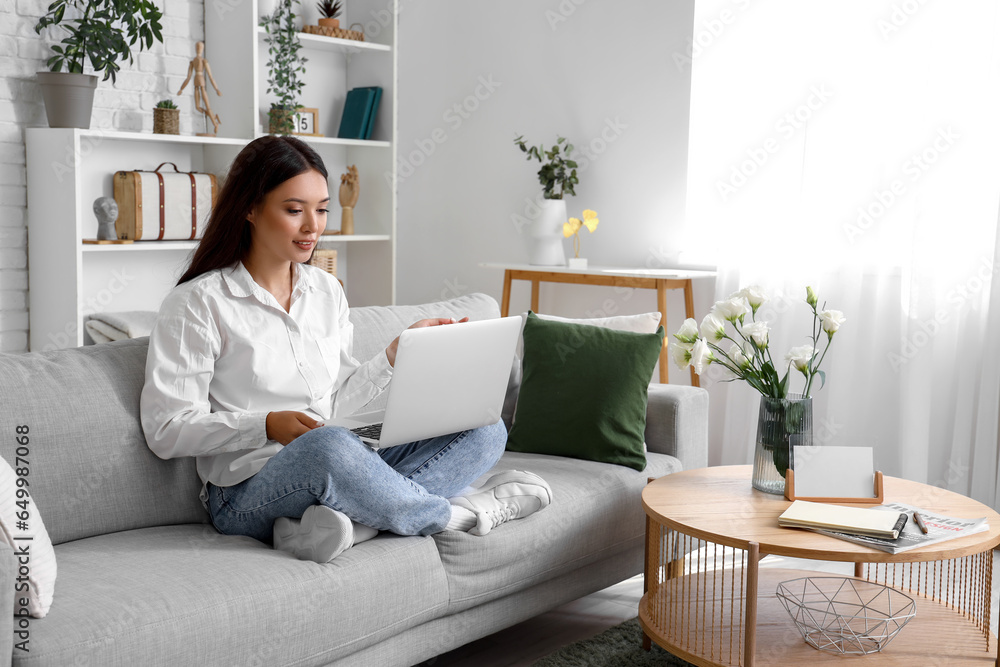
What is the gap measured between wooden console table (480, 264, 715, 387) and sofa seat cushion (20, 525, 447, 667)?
1.77 m

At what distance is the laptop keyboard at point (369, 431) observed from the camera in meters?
1.84

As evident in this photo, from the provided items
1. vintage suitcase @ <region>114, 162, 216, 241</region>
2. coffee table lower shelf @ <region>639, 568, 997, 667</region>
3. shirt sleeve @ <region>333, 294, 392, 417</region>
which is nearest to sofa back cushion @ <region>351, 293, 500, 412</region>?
shirt sleeve @ <region>333, 294, 392, 417</region>

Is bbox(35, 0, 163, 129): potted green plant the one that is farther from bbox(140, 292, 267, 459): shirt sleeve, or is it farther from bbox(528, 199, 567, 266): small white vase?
bbox(140, 292, 267, 459): shirt sleeve

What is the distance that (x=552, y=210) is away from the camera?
3828 mm

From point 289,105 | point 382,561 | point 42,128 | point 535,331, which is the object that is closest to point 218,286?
point 382,561

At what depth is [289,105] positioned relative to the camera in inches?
156

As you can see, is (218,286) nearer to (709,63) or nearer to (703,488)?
(703,488)

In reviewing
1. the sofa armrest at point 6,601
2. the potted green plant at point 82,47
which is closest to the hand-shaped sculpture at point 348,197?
the potted green plant at point 82,47

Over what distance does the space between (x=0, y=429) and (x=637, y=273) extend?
7.51 ft

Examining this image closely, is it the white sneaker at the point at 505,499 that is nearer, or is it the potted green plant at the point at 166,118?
the white sneaker at the point at 505,499

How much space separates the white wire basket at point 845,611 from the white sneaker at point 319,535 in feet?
2.93

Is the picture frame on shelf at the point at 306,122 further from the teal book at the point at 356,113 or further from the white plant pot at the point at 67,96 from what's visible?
the white plant pot at the point at 67,96

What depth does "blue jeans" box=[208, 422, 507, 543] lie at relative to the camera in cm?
171

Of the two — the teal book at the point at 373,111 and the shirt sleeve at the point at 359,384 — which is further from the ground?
the teal book at the point at 373,111
